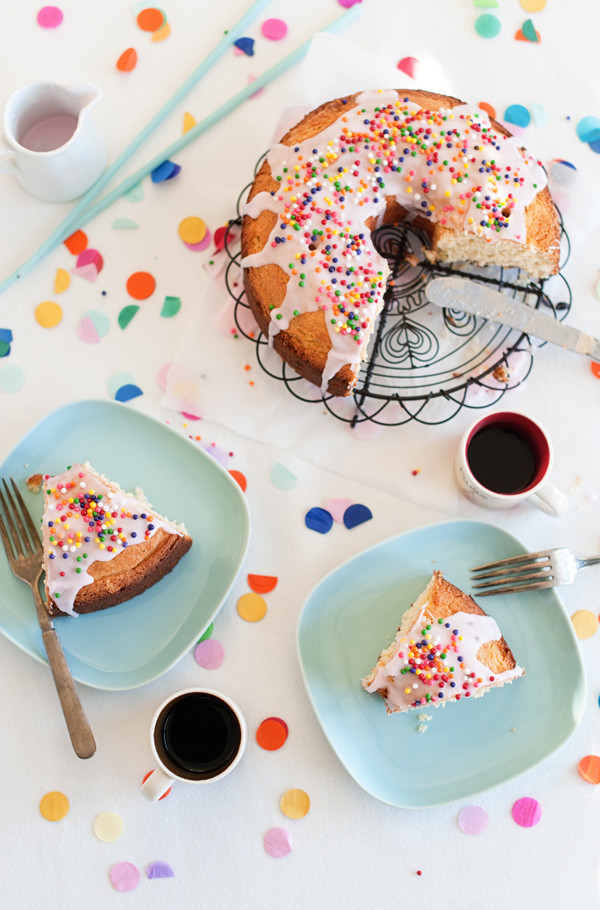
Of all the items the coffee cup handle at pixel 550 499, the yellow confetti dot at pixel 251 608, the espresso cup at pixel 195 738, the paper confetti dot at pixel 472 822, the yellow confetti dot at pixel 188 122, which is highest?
the coffee cup handle at pixel 550 499

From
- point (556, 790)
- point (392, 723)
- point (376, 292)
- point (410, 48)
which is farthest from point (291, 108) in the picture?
point (556, 790)

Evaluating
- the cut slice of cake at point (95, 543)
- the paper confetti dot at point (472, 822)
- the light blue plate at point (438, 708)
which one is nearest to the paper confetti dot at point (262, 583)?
the light blue plate at point (438, 708)

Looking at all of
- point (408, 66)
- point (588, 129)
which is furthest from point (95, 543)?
point (588, 129)

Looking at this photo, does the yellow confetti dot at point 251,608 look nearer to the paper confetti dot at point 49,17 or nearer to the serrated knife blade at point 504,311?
the serrated knife blade at point 504,311

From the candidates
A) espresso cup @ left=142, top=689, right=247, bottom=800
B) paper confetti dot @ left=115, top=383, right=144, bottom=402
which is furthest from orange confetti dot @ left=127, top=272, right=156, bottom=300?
espresso cup @ left=142, top=689, right=247, bottom=800

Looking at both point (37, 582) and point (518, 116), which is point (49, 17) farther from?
point (37, 582)

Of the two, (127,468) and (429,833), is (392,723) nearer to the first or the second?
(429,833)
